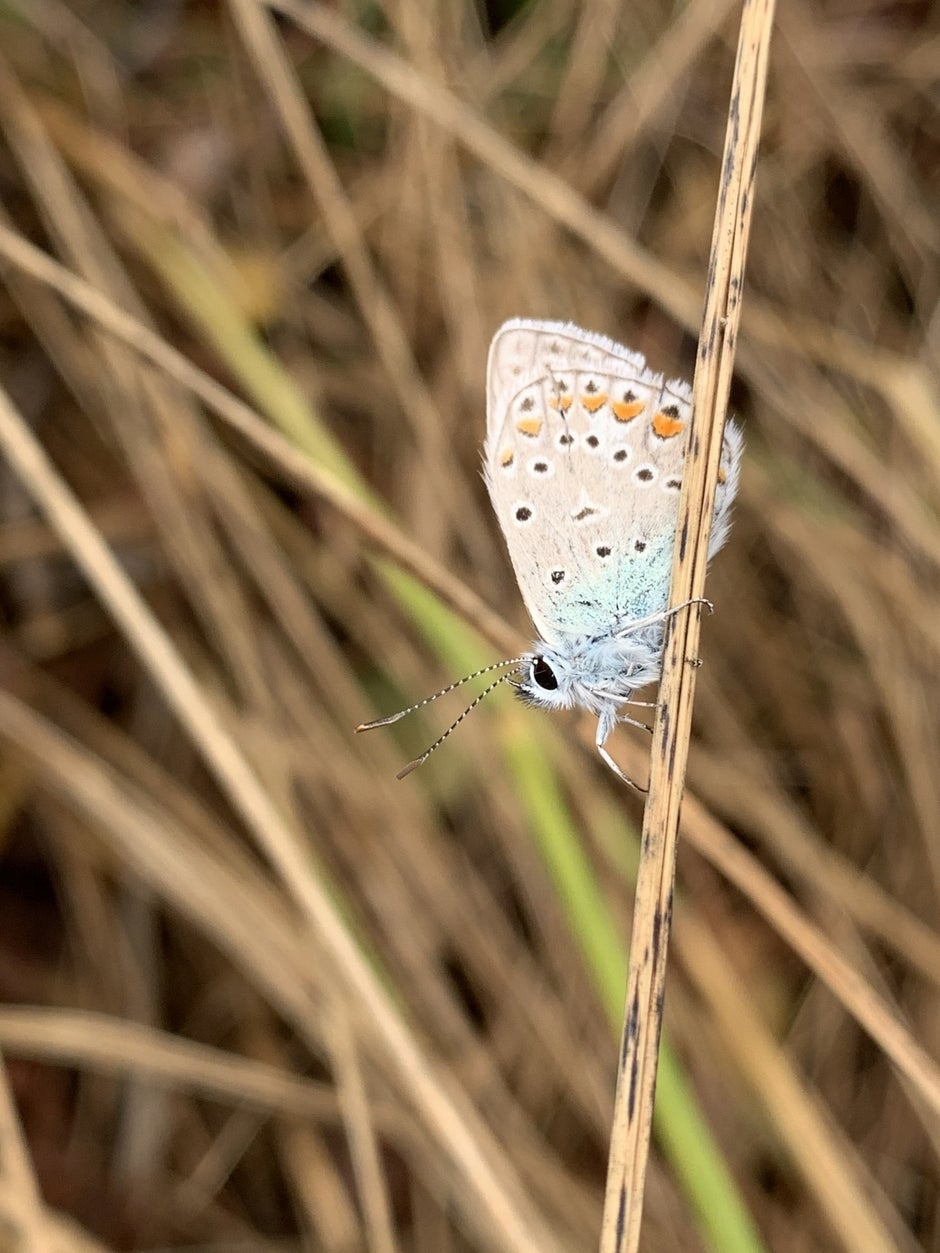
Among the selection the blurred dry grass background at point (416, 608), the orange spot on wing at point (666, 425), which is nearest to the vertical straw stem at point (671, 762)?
the orange spot on wing at point (666, 425)

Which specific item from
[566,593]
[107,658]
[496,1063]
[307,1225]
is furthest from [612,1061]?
[107,658]

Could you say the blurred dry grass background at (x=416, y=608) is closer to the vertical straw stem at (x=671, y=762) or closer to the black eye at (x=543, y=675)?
the black eye at (x=543, y=675)

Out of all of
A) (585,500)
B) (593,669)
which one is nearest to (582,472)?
(585,500)

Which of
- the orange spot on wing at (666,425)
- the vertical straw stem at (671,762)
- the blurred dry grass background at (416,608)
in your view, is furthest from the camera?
the blurred dry grass background at (416,608)

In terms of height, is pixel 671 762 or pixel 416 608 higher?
pixel 416 608

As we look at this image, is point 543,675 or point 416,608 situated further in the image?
point 416,608

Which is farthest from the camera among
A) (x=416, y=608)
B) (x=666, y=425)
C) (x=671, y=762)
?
(x=416, y=608)

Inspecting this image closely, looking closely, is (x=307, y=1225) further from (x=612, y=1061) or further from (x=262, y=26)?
(x=262, y=26)

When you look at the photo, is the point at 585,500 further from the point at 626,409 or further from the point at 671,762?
the point at 671,762
